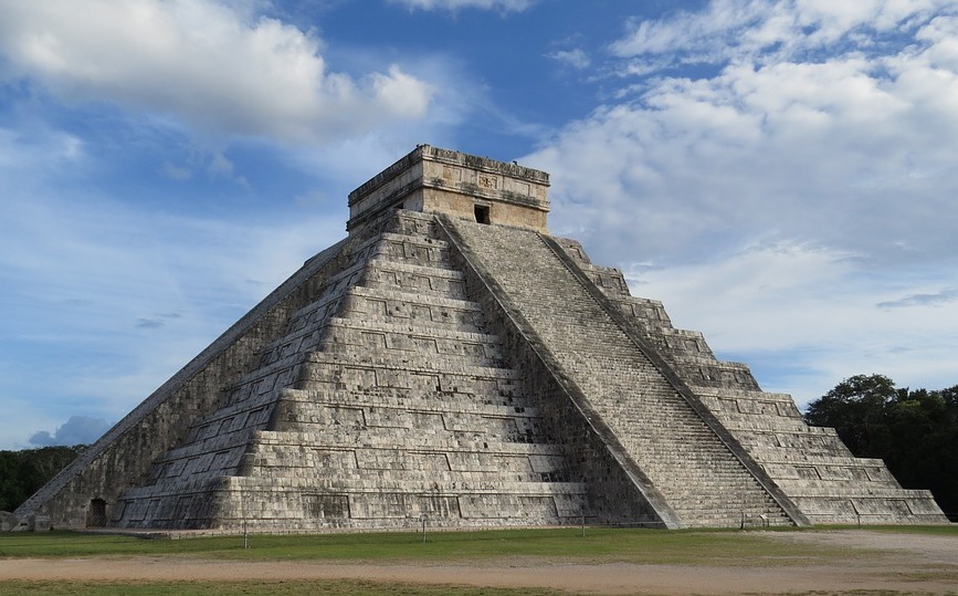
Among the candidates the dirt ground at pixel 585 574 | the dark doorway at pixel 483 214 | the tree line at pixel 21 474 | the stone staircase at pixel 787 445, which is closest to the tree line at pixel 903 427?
the stone staircase at pixel 787 445

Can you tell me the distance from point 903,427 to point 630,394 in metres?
18.6

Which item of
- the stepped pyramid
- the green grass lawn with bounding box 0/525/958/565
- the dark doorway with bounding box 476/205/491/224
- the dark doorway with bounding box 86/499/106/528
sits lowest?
the green grass lawn with bounding box 0/525/958/565

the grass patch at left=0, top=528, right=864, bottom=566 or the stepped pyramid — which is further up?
the stepped pyramid

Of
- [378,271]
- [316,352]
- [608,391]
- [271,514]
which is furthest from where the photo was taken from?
[378,271]

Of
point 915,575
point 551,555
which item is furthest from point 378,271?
point 915,575

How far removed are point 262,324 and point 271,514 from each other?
940 cm

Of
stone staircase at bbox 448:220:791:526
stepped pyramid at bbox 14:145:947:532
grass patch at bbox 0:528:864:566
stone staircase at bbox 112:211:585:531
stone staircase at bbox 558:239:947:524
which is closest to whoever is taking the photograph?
grass patch at bbox 0:528:864:566

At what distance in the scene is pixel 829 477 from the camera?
24.0 metres

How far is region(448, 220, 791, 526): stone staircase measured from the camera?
65.1 ft

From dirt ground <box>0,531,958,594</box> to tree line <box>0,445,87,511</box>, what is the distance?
25694mm

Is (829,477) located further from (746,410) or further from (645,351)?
(645,351)

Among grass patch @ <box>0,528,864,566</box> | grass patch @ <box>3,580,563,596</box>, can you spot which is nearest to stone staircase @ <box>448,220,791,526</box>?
grass patch @ <box>0,528,864,566</box>

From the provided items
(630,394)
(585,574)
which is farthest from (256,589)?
(630,394)

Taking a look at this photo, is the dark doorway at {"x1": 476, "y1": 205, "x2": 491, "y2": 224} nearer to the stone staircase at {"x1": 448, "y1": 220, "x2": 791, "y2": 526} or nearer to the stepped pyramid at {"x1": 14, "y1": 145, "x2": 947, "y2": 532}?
the stepped pyramid at {"x1": 14, "y1": 145, "x2": 947, "y2": 532}
